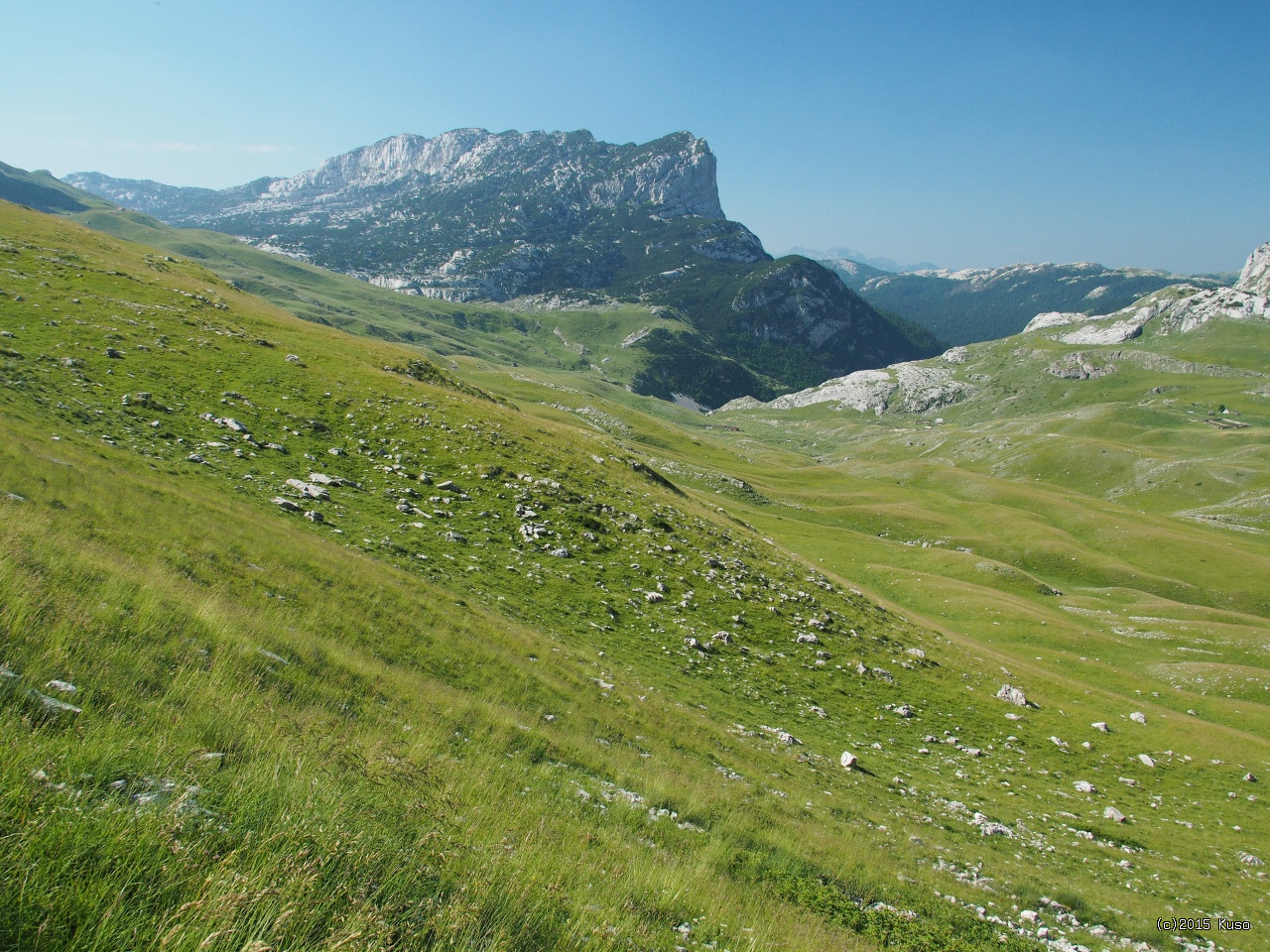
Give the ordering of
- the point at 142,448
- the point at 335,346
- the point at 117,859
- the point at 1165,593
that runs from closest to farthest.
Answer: the point at 117,859
the point at 142,448
the point at 335,346
the point at 1165,593

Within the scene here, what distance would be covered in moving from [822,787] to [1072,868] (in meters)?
7.39

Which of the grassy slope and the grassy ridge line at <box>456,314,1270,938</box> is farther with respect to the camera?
the grassy ridge line at <box>456,314,1270,938</box>

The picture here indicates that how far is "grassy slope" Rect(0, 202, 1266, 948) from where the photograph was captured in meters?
4.10

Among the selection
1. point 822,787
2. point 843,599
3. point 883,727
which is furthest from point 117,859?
point 843,599

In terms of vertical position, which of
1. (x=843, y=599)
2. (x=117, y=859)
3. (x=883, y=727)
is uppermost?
(x=117, y=859)

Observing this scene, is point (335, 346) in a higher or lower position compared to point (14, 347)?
higher

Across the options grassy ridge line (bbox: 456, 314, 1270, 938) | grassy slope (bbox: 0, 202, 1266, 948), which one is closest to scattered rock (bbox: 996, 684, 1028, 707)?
grassy slope (bbox: 0, 202, 1266, 948)

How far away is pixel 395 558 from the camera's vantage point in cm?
2270

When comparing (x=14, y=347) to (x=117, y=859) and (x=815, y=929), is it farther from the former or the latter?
(x=815, y=929)

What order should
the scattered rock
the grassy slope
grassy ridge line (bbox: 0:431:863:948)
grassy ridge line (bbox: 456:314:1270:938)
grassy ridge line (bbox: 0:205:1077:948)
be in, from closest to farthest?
1. grassy ridge line (bbox: 0:431:863:948)
2. grassy ridge line (bbox: 0:205:1077:948)
3. the grassy slope
4. grassy ridge line (bbox: 456:314:1270:938)
5. the scattered rock

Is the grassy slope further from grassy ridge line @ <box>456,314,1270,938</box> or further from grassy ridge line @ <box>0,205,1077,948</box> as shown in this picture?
grassy ridge line @ <box>456,314,1270,938</box>

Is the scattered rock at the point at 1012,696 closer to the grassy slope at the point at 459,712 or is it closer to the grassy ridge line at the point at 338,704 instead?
the grassy slope at the point at 459,712

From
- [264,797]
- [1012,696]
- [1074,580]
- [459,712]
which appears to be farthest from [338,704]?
[1074,580]

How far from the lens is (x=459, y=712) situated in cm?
1113
